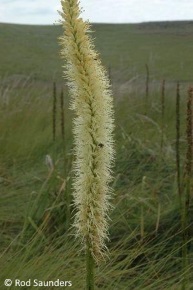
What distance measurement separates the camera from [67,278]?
3467mm

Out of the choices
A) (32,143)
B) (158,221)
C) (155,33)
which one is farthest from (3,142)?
(155,33)

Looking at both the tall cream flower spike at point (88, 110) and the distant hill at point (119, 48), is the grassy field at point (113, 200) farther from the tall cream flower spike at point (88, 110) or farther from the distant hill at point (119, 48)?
the distant hill at point (119, 48)

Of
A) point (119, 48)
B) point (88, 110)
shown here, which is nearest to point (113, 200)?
point (88, 110)

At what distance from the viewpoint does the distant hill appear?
3231cm

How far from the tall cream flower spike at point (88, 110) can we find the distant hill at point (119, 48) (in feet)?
82.0

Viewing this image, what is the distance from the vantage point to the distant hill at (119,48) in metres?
32.3

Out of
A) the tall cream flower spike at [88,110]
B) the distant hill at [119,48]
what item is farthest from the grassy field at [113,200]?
the distant hill at [119,48]

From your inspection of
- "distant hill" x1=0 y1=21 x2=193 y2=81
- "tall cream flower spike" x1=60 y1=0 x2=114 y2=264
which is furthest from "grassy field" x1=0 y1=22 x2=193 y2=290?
"distant hill" x1=0 y1=21 x2=193 y2=81

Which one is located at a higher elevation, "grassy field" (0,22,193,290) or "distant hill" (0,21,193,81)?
"grassy field" (0,22,193,290)

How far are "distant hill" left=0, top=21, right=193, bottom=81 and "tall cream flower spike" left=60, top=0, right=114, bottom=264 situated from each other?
984 inches

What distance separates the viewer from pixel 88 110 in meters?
2.06

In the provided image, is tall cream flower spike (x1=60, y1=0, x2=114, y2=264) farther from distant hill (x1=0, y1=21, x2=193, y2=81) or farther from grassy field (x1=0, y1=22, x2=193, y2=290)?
distant hill (x1=0, y1=21, x2=193, y2=81)

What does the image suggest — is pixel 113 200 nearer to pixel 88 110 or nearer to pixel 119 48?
pixel 88 110

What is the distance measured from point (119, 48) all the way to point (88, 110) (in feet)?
150
